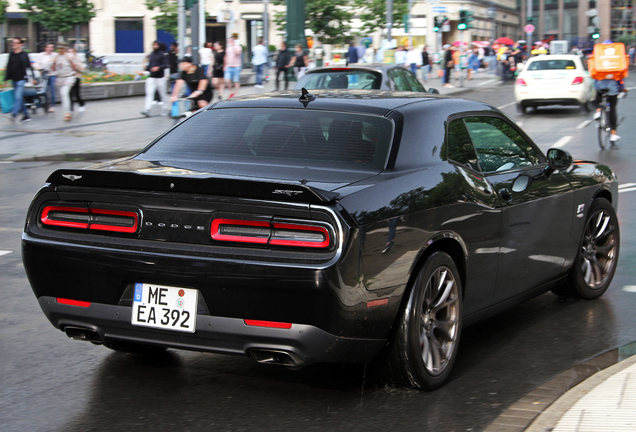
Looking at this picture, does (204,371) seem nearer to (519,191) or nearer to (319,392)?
(319,392)

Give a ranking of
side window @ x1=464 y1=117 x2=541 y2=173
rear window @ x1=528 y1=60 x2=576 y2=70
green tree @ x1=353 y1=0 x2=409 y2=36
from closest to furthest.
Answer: side window @ x1=464 y1=117 x2=541 y2=173 → rear window @ x1=528 y1=60 x2=576 y2=70 → green tree @ x1=353 y1=0 x2=409 y2=36

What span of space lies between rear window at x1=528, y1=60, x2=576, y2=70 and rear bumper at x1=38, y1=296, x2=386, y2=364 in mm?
22060

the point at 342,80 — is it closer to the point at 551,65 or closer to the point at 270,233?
the point at 270,233

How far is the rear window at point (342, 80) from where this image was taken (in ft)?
49.1

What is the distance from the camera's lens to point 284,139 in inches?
185

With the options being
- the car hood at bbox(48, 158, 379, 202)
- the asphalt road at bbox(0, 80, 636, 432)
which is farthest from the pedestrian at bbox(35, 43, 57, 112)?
the car hood at bbox(48, 158, 379, 202)

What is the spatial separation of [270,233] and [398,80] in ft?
39.5

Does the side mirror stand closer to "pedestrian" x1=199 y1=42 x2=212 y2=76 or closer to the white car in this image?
the white car

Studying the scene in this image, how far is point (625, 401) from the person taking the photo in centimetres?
400

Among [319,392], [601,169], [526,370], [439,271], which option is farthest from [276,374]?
[601,169]

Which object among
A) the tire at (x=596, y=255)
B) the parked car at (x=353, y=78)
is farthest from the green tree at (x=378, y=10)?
the tire at (x=596, y=255)

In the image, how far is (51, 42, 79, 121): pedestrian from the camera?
819 inches

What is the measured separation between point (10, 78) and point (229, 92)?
394 inches

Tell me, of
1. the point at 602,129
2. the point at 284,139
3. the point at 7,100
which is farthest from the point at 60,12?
the point at 284,139
